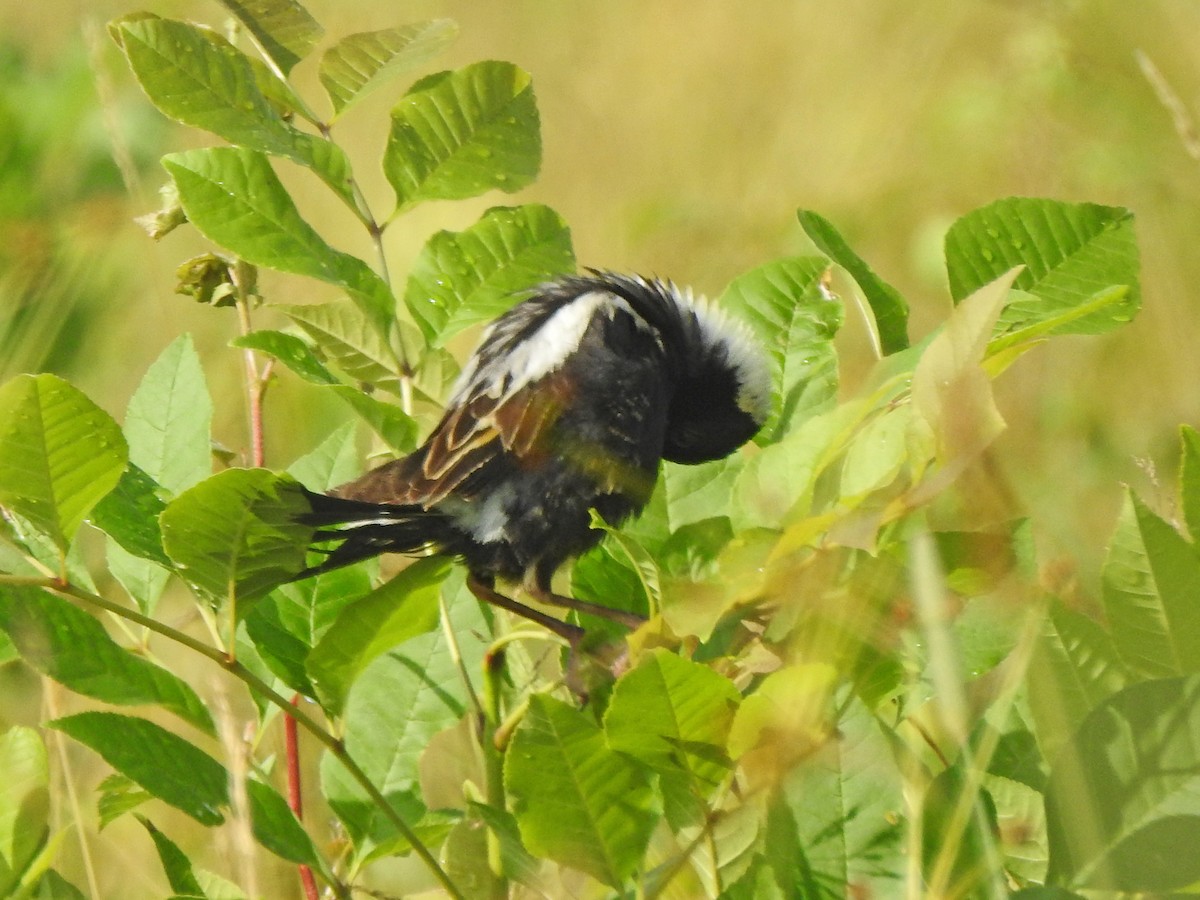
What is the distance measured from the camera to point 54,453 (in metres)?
1.18

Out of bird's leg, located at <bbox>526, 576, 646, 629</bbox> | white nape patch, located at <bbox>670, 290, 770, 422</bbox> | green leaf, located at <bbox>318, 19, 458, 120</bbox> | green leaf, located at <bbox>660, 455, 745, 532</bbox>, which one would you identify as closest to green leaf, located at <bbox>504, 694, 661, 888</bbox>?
bird's leg, located at <bbox>526, 576, 646, 629</bbox>

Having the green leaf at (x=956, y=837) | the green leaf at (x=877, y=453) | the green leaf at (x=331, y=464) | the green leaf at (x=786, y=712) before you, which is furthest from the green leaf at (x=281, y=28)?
the green leaf at (x=956, y=837)

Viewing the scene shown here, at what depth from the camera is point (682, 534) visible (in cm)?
153

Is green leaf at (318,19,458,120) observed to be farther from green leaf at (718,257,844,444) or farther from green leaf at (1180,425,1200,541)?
green leaf at (1180,425,1200,541)

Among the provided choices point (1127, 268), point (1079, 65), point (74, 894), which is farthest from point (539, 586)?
point (1079, 65)

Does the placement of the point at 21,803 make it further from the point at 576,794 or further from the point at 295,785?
the point at 576,794

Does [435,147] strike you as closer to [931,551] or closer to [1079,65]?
[931,551]

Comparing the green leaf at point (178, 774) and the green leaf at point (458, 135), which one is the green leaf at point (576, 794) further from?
the green leaf at point (458, 135)

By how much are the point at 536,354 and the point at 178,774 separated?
94 centimetres

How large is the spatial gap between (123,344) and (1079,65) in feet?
11.8

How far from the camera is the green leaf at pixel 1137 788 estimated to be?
1.08m

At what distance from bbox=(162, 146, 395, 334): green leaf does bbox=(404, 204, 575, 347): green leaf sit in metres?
0.13

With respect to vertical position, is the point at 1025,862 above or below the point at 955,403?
below

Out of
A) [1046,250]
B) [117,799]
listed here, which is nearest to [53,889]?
[117,799]
